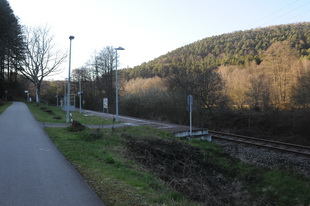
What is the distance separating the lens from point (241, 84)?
3588cm

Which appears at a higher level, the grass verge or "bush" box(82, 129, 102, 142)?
"bush" box(82, 129, 102, 142)

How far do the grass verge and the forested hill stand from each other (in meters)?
17.5

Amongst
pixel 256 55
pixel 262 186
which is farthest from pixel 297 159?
pixel 256 55

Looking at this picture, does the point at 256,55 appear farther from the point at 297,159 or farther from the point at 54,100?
the point at 54,100

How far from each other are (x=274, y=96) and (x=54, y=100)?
227 feet

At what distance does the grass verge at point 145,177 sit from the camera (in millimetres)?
5376

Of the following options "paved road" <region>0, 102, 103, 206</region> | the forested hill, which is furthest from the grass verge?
the forested hill

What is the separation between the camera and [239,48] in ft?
148

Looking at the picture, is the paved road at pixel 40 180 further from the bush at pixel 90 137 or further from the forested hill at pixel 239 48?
the forested hill at pixel 239 48

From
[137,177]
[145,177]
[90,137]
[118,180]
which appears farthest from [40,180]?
[90,137]

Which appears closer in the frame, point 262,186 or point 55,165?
point 55,165

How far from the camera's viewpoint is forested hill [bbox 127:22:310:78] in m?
30.2

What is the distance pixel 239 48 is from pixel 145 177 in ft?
140

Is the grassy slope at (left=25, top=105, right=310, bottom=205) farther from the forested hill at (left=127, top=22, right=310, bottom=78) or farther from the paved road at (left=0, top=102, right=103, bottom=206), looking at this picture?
the forested hill at (left=127, top=22, right=310, bottom=78)
